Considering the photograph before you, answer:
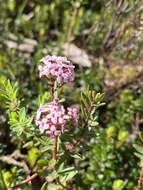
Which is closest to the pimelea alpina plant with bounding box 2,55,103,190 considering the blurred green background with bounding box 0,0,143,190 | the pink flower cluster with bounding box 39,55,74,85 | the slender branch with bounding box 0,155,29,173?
the pink flower cluster with bounding box 39,55,74,85

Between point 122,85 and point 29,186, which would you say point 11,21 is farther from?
point 29,186

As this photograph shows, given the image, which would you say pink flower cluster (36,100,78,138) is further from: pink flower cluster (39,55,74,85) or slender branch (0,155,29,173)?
slender branch (0,155,29,173)

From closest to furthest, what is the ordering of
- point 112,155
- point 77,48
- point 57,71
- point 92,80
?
1. point 57,71
2. point 112,155
3. point 92,80
4. point 77,48

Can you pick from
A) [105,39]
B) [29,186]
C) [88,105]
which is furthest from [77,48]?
[88,105]

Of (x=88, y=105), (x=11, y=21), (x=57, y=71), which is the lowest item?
(x=88, y=105)

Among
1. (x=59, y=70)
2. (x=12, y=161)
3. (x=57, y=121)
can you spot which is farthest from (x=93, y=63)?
(x=57, y=121)
